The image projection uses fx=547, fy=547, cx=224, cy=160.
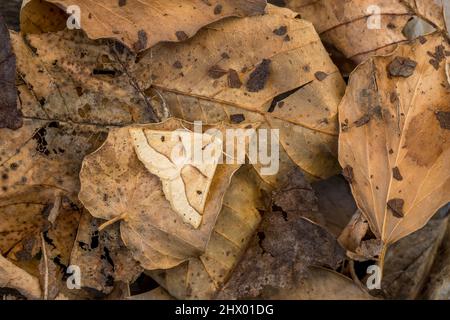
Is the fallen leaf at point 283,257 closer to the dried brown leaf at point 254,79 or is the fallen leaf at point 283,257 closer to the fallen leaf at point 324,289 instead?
the fallen leaf at point 324,289

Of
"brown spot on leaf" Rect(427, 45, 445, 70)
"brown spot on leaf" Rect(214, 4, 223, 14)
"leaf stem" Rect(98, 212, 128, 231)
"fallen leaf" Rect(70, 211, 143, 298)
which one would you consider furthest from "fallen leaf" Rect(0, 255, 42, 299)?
"brown spot on leaf" Rect(427, 45, 445, 70)

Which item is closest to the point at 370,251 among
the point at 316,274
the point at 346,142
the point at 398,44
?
the point at 316,274

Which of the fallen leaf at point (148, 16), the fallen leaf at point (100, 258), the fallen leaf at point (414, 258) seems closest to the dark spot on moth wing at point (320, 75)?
the fallen leaf at point (148, 16)

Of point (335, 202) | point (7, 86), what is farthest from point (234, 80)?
point (7, 86)

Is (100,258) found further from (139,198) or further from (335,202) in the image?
(335,202)

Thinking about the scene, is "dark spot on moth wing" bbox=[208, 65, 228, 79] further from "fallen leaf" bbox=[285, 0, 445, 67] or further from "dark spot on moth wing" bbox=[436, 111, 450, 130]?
"dark spot on moth wing" bbox=[436, 111, 450, 130]
